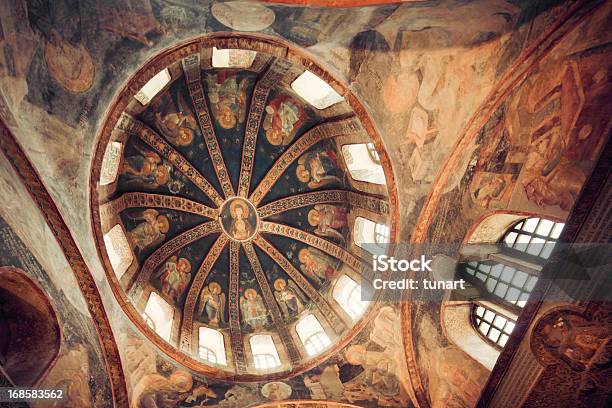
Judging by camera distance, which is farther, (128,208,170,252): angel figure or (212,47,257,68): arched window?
(128,208,170,252): angel figure

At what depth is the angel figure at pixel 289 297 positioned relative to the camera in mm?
14391

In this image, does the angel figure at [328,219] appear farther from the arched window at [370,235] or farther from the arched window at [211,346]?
the arched window at [211,346]

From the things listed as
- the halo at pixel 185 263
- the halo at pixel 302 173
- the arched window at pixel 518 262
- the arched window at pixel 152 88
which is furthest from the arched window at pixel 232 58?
the arched window at pixel 518 262

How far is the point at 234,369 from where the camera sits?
484 inches

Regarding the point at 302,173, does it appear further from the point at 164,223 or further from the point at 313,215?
the point at 164,223

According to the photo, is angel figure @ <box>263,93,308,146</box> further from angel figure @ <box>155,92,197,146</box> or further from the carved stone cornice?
the carved stone cornice

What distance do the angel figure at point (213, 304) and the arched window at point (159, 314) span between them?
1057mm

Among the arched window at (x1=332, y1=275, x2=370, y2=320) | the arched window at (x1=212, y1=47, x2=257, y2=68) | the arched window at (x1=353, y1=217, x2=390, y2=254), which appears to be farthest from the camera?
the arched window at (x1=332, y1=275, x2=370, y2=320)

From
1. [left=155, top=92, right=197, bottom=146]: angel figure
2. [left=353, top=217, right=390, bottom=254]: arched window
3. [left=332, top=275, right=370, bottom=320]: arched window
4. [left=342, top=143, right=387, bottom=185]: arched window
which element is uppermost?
[left=155, top=92, right=197, bottom=146]: angel figure

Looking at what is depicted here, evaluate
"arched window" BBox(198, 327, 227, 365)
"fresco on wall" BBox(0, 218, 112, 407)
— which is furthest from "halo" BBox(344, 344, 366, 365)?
"fresco on wall" BBox(0, 218, 112, 407)

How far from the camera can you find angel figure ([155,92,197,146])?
41.6 feet

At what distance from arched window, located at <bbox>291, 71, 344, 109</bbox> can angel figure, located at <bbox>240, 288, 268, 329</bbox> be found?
658 centimetres

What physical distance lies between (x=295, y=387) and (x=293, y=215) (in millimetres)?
5395

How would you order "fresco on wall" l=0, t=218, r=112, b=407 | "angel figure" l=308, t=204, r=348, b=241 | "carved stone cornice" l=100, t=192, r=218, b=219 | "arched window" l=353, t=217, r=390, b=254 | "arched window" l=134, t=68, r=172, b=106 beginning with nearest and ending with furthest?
"fresco on wall" l=0, t=218, r=112, b=407, "arched window" l=134, t=68, r=172, b=106, "carved stone cornice" l=100, t=192, r=218, b=219, "arched window" l=353, t=217, r=390, b=254, "angel figure" l=308, t=204, r=348, b=241
